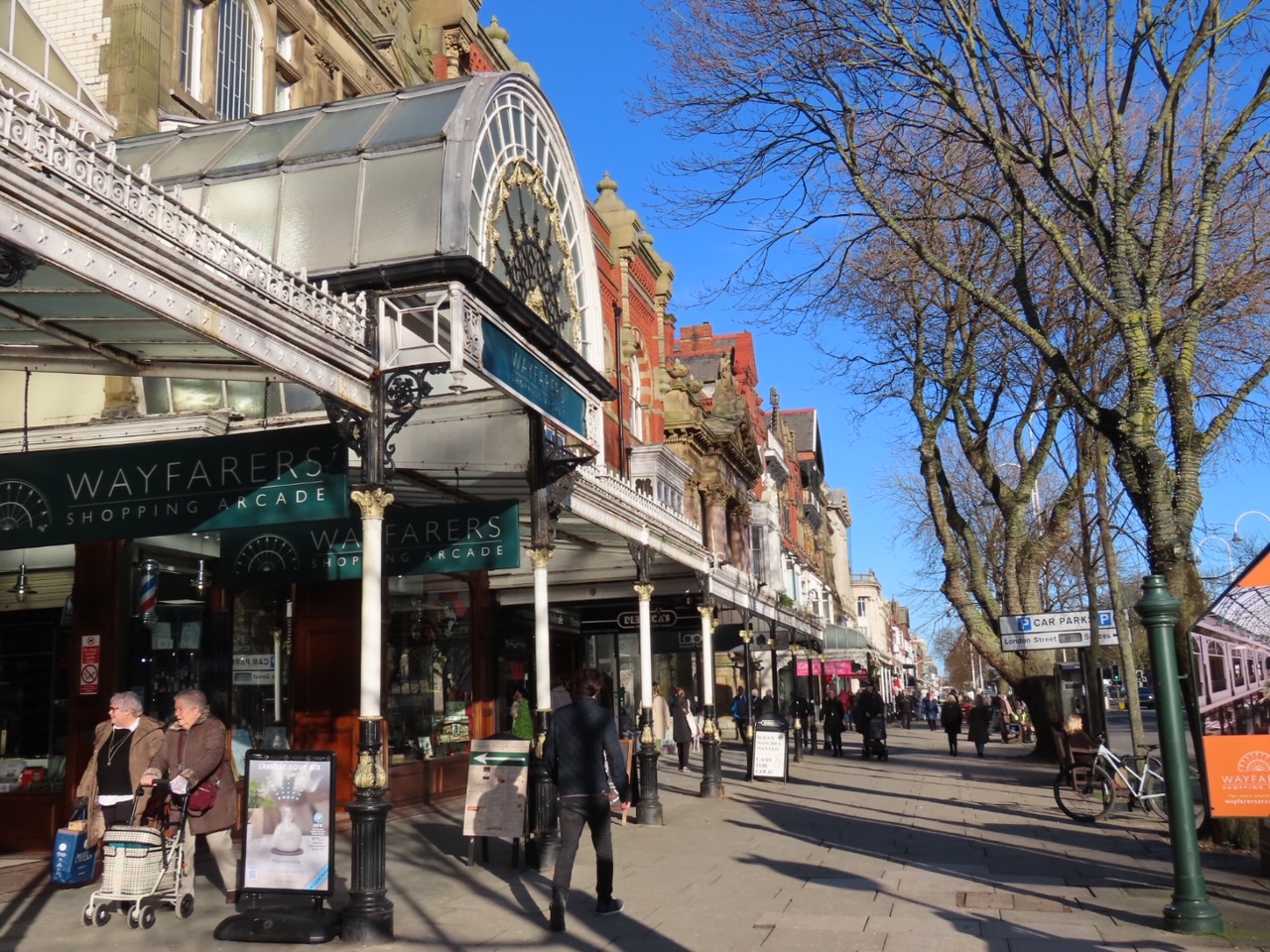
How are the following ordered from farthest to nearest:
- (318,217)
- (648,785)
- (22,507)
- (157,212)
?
(648,785), (318,217), (22,507), (157,212)

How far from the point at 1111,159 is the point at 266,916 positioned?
36.3 ft

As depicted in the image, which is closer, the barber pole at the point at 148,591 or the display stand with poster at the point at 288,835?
the display stand with poster at the point at 288,835

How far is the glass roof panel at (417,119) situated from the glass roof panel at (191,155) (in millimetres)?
1952

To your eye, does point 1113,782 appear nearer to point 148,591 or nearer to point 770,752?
point 770,752

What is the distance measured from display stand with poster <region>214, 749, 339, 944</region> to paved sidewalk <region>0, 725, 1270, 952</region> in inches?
17.8

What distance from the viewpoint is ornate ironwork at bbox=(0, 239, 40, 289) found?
5.86m

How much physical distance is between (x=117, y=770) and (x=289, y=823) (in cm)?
149

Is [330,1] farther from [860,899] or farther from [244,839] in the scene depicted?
[860,899]

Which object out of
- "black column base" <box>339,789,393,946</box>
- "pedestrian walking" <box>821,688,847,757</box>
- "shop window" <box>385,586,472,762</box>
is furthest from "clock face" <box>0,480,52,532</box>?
"pedestrian walking" <box>821,688,847,757</box>

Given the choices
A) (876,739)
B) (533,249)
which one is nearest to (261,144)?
(533,249)

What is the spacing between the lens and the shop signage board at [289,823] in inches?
310

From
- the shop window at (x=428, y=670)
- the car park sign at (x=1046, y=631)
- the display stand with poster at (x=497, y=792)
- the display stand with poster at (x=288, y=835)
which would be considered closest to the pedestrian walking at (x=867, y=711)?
the car park sign at (x=1046, y=631)

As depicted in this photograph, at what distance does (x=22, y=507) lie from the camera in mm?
9773

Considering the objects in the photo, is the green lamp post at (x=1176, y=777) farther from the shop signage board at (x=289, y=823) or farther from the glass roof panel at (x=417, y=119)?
the glass roof panel at (x=417, y=119)
